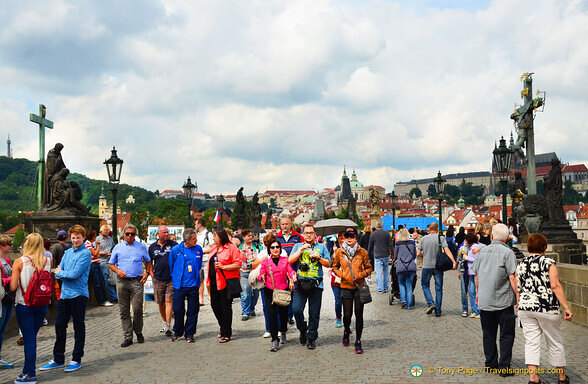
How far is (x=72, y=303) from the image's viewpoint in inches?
283

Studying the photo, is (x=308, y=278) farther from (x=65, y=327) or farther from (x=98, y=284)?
(x=98, y=284)

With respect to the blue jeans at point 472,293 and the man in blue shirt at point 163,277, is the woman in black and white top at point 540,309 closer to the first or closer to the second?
the blue jeans at point 472,293

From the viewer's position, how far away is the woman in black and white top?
5.74 m

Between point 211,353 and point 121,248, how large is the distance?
230 cm

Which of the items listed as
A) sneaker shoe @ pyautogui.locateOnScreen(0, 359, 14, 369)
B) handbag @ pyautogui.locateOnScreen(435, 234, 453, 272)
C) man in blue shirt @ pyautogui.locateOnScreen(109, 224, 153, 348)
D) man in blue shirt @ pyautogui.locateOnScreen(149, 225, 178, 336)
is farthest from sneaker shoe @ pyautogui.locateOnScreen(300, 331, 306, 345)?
sneaker shoe @ pyautogui.locateOnScreen(0, 359, 14, 369)

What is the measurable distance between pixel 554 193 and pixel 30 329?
18.2 metres

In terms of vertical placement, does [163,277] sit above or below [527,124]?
below

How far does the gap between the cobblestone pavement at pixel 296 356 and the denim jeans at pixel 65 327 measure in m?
0.25

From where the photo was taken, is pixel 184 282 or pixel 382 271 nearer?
pixel 184 282

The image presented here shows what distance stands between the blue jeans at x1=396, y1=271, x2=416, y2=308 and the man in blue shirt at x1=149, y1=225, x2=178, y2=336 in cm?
510

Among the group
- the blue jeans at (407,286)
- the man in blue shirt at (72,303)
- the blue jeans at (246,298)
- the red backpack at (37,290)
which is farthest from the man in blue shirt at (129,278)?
the blue jeans at (407,286)

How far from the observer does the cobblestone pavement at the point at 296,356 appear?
621cm

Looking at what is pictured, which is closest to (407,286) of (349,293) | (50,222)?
(349,293)

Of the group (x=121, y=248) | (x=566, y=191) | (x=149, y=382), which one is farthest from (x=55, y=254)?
(x=566, y=191)
